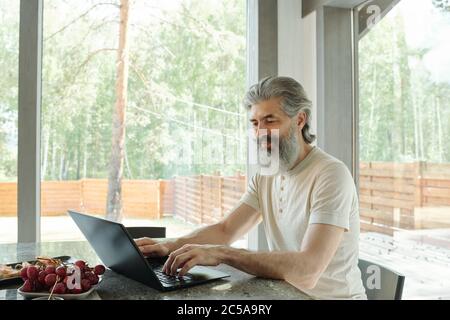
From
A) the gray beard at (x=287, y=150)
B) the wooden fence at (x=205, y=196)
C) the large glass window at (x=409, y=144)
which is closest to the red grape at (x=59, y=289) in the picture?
the gray beard at (x=287, y=150)

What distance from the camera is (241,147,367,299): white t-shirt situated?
153cm

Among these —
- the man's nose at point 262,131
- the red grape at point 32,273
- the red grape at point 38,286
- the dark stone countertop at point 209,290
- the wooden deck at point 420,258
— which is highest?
the man's nose at point 262,131

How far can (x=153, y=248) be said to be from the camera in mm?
1522

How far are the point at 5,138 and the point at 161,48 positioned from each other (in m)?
1.06

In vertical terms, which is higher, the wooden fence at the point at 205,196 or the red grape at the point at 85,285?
the wooden fence at the point at 205,196

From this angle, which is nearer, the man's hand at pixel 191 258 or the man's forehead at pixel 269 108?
the man's hand at pixel 191 258

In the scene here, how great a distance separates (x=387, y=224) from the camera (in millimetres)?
2406

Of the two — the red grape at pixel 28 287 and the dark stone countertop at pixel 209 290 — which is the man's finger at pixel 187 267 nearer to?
the dark stone countertop at pixel 209 290

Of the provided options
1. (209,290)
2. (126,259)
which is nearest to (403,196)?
(209,290)

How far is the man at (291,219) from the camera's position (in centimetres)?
133

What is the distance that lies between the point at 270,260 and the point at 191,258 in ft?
0.73

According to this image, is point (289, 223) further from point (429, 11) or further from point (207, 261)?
point (429, 11)

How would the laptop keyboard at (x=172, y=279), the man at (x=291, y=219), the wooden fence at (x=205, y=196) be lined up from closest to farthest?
the laptop keyboard at (x=172, y=279), the man at (x=291, y=219), the wooden fence at (x=205, y=196)
